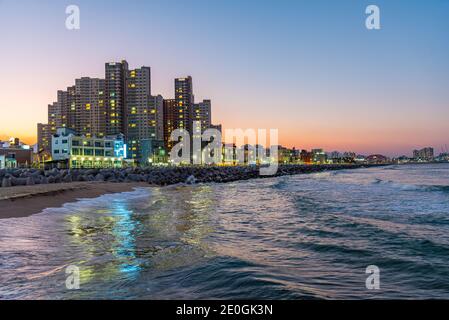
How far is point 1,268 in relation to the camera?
24.8ft

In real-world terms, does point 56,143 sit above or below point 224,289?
above

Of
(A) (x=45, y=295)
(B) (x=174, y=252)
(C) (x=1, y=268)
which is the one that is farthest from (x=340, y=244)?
(C) (x=1, y=268)

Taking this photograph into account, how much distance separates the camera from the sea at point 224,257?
6551 millimetres

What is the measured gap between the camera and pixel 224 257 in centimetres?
901

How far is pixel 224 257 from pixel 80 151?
101261 millimetres

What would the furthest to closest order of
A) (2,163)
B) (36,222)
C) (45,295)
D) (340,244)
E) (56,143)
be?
(56,143) → (2,163) → (36,222) → (340,244) → (45,295)

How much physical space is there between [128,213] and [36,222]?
481 centimetres

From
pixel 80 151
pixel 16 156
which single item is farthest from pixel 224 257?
pixel 80 151

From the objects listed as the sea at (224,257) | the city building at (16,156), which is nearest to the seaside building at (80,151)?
the city building at (16,156)

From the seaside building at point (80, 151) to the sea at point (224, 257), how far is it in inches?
3431

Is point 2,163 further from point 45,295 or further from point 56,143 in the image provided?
point 45,295

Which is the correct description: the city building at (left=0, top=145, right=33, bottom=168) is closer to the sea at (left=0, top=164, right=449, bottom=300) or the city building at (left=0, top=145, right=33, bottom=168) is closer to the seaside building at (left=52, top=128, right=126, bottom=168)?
the seaside building at (left=52, top=128, right=126, bottom=168)

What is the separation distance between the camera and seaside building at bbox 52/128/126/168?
3912 inches

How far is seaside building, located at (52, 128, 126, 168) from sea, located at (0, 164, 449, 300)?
87.1 m
